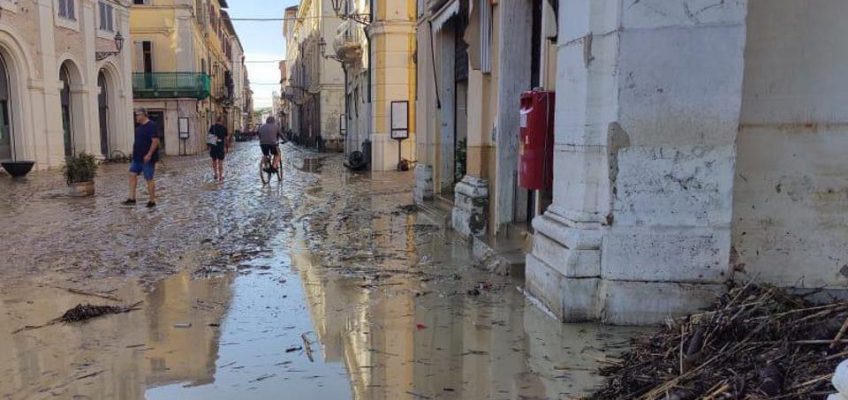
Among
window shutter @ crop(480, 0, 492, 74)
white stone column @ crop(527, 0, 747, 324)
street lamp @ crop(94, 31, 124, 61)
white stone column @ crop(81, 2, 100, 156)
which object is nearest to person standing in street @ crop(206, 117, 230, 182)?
white stone column @ crop(81, 2, 100, 156)

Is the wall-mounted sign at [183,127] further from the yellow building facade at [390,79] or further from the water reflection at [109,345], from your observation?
the water reflection at [109,345]

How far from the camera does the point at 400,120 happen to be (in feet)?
65.4

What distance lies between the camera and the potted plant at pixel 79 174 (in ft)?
42.4

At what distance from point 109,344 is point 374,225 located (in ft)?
17.6

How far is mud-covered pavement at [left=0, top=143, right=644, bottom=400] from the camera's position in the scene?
3.56m

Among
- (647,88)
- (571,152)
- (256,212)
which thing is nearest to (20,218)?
(256,212)

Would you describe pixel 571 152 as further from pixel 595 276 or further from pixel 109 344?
pixel 109 344

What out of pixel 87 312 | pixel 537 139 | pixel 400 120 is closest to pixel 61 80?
pixel 400 120

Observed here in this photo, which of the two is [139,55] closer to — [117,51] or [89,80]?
[117,51]

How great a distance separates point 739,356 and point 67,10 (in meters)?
25.8

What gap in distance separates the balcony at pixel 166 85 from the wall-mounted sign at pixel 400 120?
20.0 metres

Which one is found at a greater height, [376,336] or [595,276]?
[595,276]

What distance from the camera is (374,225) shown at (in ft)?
30.5

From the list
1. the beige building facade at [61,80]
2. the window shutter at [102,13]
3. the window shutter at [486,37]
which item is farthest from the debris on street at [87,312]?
the window shutter at [102,13]
